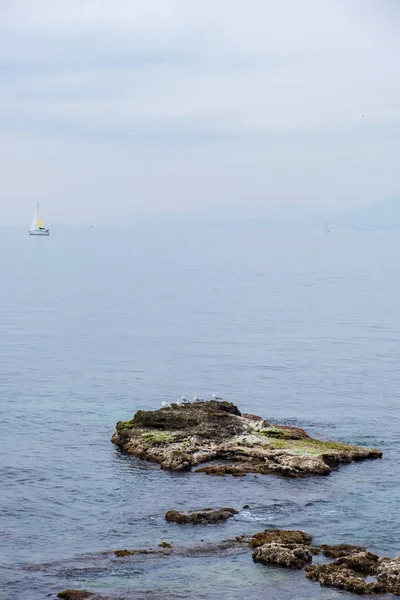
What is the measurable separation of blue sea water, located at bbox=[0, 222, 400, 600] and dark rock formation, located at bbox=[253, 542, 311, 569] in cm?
63

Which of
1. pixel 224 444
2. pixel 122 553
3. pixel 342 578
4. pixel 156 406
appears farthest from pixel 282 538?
pixel 156 406

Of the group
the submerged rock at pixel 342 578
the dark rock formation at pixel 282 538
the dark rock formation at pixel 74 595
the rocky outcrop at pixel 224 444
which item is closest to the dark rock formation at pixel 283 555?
the dark rock formation at pixel 282 538

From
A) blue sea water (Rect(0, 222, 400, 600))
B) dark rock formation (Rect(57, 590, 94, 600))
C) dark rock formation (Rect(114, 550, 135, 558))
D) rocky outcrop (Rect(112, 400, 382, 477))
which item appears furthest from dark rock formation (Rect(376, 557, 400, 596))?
rocky outcrop (Rect(112, 400, 382, 477))

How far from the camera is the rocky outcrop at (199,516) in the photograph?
5069 cm

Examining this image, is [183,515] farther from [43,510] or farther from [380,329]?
[380,329]

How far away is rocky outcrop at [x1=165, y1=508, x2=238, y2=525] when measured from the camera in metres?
50.7

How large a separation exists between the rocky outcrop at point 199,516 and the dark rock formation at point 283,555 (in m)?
5.55

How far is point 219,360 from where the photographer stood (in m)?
109

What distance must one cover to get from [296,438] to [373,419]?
1348cm

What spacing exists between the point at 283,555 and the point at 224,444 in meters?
19.6

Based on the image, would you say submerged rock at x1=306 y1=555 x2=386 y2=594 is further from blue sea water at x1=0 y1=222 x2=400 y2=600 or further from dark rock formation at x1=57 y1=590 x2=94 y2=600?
dark rock formation at x1=57 y1=590 x2=94 y2=600

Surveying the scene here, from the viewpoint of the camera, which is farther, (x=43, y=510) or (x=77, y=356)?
(x=77, y=356)

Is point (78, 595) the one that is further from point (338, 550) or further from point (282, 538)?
point (338, 550)

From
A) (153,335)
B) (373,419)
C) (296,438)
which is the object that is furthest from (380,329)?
(296,438)
